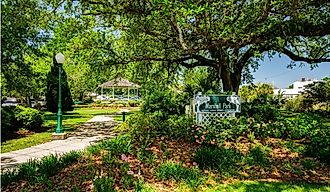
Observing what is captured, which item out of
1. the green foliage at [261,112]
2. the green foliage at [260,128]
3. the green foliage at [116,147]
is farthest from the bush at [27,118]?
the green foliage at [261,112]

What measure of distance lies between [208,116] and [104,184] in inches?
210

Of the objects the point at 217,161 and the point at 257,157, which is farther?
the point at 257,157

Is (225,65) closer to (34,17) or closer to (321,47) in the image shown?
(321,47)

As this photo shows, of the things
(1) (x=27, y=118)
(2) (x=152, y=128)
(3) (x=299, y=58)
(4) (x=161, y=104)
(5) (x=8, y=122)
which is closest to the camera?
(2) (x=152, y=128)

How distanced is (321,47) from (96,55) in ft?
31.9

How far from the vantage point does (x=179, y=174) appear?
570 centimetres

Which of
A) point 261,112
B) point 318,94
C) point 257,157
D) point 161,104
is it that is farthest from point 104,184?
point 318,94

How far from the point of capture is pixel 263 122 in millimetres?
9391

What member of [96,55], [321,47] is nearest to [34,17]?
[96,55]

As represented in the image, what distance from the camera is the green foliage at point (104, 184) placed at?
16.0ft

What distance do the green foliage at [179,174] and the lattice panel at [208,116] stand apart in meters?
3.58

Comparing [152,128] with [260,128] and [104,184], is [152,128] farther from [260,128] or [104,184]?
[104,184]

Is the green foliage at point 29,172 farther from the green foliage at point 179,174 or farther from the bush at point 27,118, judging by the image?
the bush at point 27,118

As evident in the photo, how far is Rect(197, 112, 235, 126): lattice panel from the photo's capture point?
949 cm
